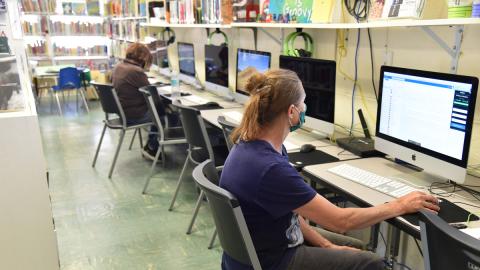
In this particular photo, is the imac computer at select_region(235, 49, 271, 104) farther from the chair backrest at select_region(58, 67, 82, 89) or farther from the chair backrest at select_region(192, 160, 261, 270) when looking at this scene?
the chair backrest at select_region(58, 67, 82, 89)

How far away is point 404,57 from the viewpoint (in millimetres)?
2256

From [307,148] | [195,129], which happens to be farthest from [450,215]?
[195,129]

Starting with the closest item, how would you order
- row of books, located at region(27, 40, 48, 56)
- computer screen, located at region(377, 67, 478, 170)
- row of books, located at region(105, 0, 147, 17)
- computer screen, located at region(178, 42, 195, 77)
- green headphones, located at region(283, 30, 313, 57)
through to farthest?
computer screen, located at region(377, 67, 478, 170) < green headphones, located at region(283, 30, 313, 57) < computer screen, located at region(178, 42, 195, 77) < row of books, located at region(105, 0, 147, 17) < row of books, located at region(27, 40, 48, 56)

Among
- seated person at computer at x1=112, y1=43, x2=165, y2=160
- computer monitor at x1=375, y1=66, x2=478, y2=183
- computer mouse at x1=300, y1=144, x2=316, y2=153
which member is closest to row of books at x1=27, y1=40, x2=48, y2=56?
seated person at computer at x1=112, y1=43, x2=165, y2=160

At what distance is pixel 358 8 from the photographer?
8.01 feet

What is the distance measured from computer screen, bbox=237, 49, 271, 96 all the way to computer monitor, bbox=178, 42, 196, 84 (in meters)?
1.41

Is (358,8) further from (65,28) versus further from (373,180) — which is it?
(65,28)

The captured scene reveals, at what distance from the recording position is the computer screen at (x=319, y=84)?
2.35 metres

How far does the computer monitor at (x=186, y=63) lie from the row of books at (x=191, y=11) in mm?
300

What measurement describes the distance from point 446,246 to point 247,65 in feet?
8.37

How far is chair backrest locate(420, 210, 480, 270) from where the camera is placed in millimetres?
938

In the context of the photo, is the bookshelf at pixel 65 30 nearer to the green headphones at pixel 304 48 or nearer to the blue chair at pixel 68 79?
the blue chair at pixel 68 79

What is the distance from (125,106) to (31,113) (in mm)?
2180

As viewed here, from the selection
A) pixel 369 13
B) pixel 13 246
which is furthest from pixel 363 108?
pixel 13 246
